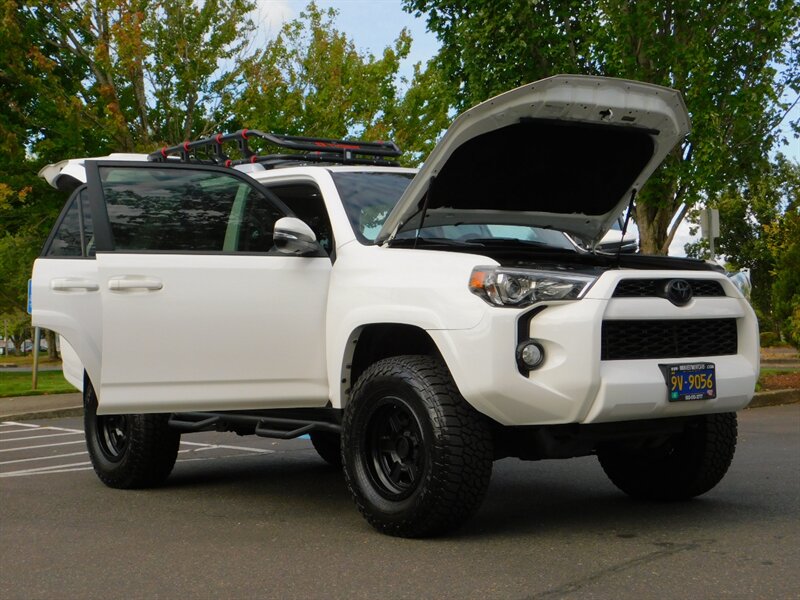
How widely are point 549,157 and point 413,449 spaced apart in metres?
1.89

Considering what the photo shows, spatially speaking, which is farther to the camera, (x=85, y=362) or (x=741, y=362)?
(x=85, y=362)

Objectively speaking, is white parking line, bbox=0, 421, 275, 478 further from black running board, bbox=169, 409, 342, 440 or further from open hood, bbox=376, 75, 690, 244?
open hood, bbox=376, 75, 690, 244

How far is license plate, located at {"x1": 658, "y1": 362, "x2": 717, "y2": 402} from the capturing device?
5249 millimetres

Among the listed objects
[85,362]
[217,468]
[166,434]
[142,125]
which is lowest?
[217,468]

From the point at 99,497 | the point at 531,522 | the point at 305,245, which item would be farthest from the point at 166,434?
the point at 531,522

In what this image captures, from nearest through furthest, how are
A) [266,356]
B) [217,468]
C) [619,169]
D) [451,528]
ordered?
[451,528] < [266,356] < [619,169] < [217,468]

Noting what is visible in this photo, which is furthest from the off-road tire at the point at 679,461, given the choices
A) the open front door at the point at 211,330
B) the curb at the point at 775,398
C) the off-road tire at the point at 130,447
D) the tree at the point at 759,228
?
the tree at the point at 759,228

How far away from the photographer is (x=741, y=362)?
5.67 meters

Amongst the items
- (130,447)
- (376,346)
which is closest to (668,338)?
(376,346)

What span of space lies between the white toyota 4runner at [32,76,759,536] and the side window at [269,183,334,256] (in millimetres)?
15

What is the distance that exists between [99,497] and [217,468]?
61.4 inches

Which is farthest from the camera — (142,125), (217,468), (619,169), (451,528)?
(142,125)

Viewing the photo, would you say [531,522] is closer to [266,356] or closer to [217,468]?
[266,356]

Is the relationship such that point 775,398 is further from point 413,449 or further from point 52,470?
point 413,449
